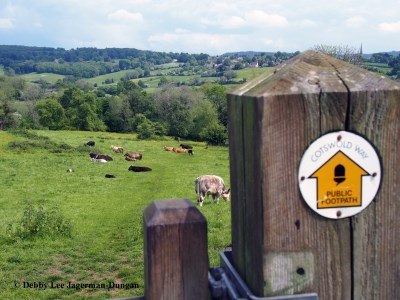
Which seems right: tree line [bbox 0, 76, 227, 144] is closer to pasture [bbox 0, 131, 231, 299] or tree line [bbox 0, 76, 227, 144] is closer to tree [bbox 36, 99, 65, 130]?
tree [bbox 36, 99, 65, 130]

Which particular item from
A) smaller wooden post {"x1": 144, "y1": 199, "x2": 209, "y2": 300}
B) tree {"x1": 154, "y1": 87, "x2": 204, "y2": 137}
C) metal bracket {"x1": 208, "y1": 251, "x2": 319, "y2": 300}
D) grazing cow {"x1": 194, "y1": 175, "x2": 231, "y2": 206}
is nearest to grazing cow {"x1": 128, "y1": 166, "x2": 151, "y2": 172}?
grazing cow {"x1": 194, "y1": 175, "x2": 231, "y2": 206}

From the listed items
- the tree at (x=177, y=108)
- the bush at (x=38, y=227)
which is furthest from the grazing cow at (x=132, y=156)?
the tree at (x=177, y=108)

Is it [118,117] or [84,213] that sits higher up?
[84,213]

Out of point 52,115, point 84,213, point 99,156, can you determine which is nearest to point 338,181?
point 84,213

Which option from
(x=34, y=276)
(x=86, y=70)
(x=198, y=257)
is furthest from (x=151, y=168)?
(x=86, y=70)

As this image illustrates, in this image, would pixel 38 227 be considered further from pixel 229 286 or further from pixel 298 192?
pixel 298 192

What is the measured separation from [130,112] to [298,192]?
65749 mm

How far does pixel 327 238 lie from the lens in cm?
134

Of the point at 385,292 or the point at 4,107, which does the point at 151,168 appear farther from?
the point at 4,107

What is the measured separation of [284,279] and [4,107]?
191 feet

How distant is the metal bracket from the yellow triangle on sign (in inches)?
10.4

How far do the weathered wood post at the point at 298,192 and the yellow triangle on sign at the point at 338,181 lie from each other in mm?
50

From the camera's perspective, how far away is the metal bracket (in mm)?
1327

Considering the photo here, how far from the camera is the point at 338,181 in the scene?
1313mm
